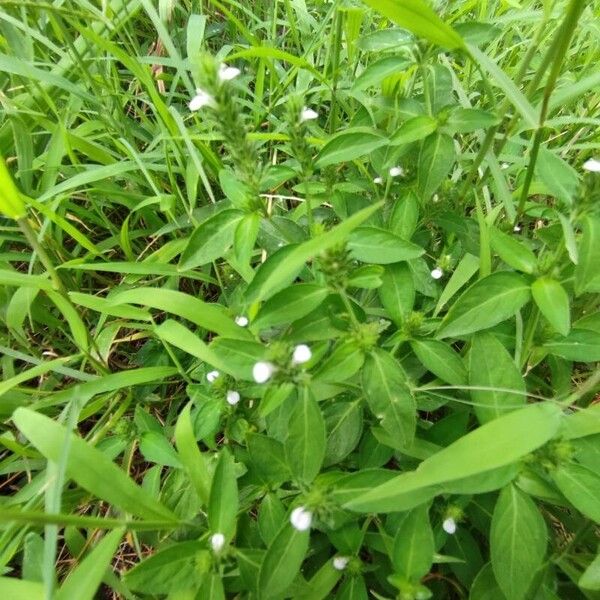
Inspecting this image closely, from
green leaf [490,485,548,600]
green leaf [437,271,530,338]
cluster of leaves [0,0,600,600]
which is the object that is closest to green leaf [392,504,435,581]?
cluster of leaves [0,0,600,600]

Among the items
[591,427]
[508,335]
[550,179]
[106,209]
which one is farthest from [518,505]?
[106,209]

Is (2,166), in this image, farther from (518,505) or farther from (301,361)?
(518,505)

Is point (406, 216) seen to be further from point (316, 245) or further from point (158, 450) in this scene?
point (158, 450)

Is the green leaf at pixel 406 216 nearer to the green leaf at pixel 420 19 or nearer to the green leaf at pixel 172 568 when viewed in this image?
the green leaf at pixel 420 19

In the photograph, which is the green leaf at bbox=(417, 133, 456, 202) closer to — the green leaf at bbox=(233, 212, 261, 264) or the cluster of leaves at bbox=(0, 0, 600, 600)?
the cluster of leaves at bbox=(0, 0, 600, 600)

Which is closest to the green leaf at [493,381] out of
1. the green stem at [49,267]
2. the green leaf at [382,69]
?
the green leaf at [382,69]
